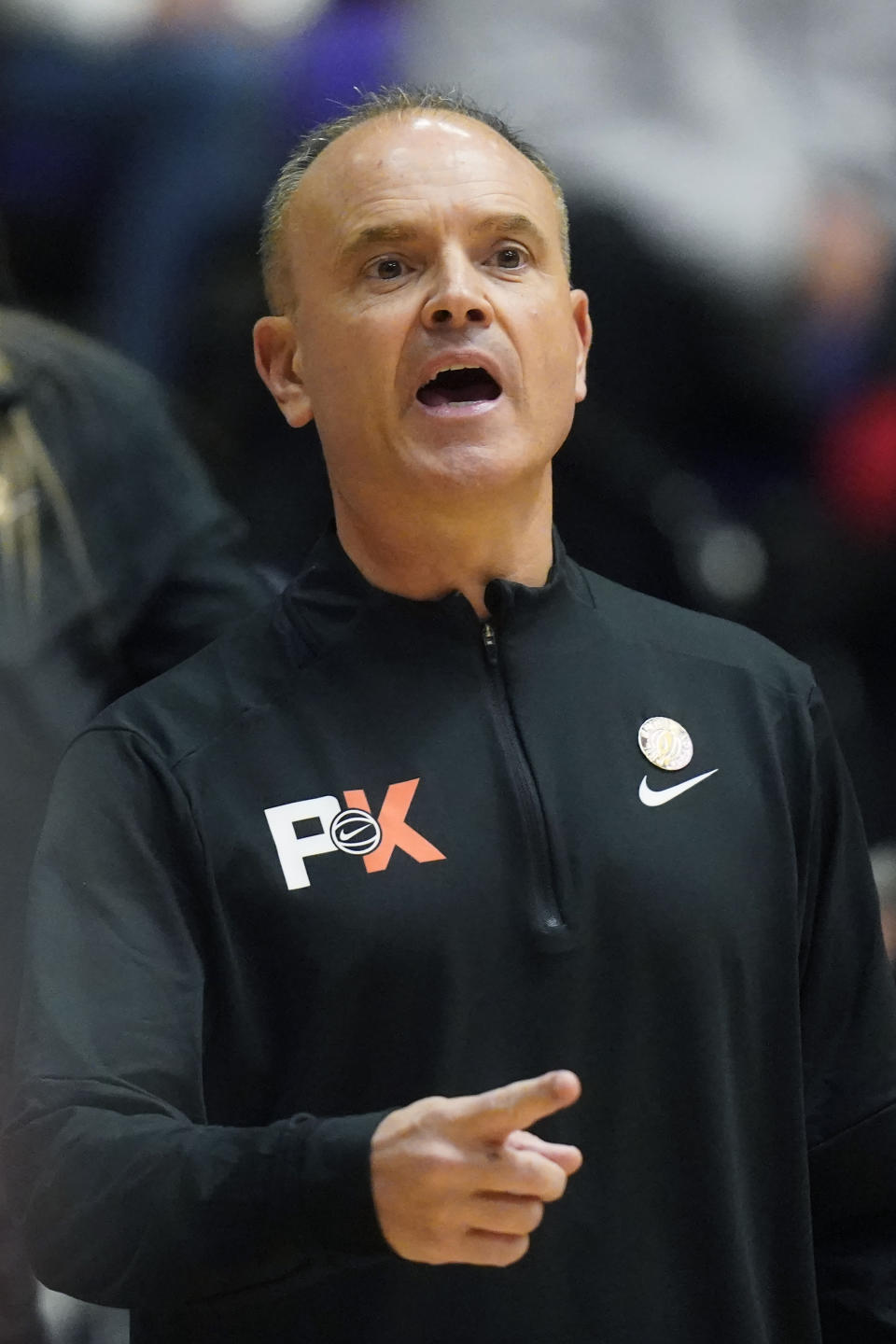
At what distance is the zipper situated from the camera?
1.54m

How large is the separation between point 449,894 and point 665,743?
269mm

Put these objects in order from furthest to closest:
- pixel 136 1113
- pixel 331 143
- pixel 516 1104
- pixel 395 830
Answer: pixel 331 143
pixel 395 830
pixel 136 1113
pixel 516 1104

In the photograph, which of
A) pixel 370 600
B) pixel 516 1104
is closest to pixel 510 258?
pixel 370 600

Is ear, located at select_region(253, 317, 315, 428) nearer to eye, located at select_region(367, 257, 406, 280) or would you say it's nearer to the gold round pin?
eye, located at select_region(367, 257, 406, 280)

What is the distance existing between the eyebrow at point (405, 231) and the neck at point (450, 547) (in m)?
0.24

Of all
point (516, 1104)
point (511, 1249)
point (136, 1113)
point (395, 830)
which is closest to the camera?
point (516, 1104)

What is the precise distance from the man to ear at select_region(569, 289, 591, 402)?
0.17ft

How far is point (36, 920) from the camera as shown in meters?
1.57

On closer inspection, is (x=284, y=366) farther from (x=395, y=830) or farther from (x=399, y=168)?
(x=395, y=830)

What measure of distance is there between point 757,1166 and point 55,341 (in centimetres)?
111

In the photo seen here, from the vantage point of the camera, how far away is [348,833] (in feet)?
5.13

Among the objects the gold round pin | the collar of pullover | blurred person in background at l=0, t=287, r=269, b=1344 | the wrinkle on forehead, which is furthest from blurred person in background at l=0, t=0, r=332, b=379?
the gold round pin

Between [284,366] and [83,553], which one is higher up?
[284,366]

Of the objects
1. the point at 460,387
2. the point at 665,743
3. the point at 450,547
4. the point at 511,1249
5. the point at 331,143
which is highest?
the point at 331,143
